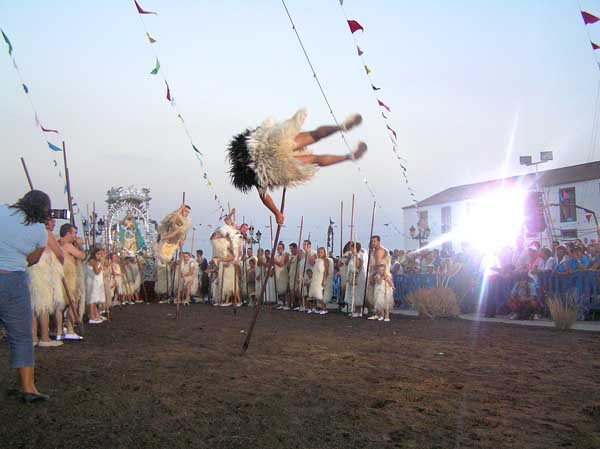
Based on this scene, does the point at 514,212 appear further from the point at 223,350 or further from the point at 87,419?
the point at 87,419

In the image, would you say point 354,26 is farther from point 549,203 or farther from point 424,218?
point 424,218

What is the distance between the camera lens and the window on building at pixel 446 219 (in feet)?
138

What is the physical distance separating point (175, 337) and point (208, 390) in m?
4.22

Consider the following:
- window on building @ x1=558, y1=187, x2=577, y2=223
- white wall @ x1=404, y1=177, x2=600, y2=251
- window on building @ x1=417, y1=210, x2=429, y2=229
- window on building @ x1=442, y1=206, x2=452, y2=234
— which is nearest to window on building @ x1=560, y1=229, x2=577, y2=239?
white wall @ x1=404, y1=177, x2=600, y2=251

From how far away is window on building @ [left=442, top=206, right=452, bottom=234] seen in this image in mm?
41938

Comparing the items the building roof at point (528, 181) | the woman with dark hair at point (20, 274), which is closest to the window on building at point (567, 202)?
the building roof at point (528, 181)

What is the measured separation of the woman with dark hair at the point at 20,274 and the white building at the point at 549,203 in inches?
951

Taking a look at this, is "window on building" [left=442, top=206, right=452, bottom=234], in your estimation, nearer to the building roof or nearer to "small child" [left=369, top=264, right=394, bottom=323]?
the building roof

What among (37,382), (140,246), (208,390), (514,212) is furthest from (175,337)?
(514,212)

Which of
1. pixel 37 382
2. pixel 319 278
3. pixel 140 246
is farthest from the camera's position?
pixel 140 246

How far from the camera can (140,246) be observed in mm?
27953

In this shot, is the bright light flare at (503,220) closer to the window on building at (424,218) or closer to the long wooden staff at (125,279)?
the window on building at (424,218)

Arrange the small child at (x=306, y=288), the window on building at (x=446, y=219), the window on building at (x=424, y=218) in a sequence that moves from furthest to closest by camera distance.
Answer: the window on building at (x=424, y=218)
the window on building at (x=446, y=219)
the small child at (x=306, y=288)

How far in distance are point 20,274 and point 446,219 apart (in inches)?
1586
